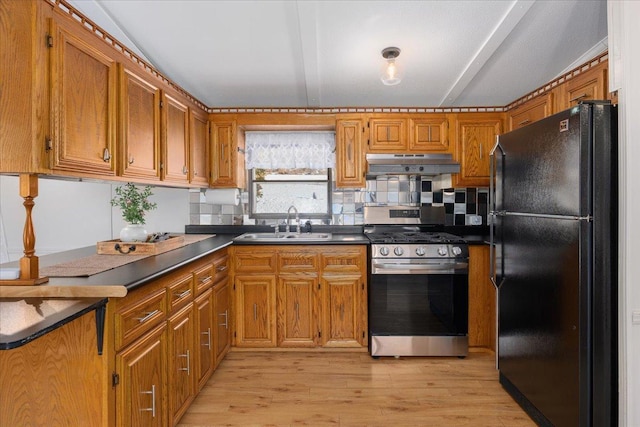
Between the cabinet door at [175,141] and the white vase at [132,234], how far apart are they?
386 mm

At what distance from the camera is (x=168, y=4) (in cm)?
187

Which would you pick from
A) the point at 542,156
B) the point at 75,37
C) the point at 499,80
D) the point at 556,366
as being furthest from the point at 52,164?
the point at 499,80

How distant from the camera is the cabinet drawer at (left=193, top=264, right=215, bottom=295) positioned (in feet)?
7.32

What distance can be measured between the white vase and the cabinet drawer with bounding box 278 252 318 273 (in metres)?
1.04

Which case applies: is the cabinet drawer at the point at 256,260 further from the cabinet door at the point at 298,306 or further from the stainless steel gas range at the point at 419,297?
the stainless steel gas range at the point at 419,297

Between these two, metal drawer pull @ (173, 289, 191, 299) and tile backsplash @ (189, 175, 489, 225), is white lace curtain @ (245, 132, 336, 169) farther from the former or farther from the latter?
metal drawer pull @ (173, 289, 191, 299)

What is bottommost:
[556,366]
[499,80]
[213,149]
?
[556,366]

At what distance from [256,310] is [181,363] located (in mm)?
1010

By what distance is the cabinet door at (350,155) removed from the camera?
333 cm

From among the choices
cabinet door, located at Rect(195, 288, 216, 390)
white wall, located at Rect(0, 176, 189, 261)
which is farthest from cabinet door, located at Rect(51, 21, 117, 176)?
white wall, located at Rect(0, 176, 189, 261)

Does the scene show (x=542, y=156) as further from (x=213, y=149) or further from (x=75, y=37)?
(x=213, y=149)

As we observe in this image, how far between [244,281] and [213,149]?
4.22 feet

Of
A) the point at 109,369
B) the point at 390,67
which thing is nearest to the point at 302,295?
the point at 109,369

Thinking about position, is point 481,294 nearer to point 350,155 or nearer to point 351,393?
point 351,393
